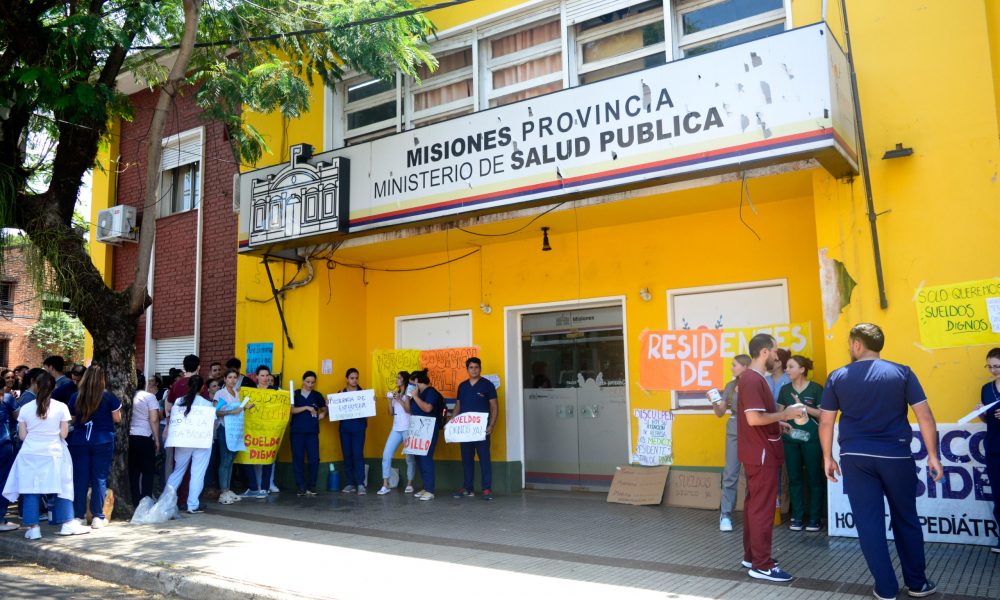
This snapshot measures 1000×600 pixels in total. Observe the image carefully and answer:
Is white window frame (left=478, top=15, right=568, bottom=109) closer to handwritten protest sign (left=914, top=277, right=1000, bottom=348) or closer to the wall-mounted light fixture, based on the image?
the wall-mounted light fixture

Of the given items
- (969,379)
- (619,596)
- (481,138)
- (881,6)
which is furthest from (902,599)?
(481,138)

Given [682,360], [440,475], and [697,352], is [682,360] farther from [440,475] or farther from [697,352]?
[440,475]

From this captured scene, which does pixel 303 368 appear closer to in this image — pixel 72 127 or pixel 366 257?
pixel 366 257

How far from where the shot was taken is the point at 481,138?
897 cm

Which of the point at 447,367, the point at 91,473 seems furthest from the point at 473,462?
the point at 91,473

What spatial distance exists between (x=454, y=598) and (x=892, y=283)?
499 centimetres

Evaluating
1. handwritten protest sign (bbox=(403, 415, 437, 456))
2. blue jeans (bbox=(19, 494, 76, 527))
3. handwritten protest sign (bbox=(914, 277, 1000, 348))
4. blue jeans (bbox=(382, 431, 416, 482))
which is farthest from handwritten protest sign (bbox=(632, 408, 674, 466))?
blue jeans (bbox=(19, 494, 76, 527))

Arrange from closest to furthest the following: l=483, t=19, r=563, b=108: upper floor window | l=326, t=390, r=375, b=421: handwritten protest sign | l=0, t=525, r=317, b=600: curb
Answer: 1. l=0, t=525, r=317, b=600: curb
2. l=483, t=19, r=563, b=108: upper floor window
3. l=326, t=390, r=375, b=421: handwritten protest sign

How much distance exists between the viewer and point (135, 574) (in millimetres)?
6574

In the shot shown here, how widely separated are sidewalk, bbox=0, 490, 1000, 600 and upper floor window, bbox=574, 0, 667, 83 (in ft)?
17.8

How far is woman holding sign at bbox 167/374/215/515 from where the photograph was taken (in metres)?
9.26

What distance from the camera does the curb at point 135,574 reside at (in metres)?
5.91

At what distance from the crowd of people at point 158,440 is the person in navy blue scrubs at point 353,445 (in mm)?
15

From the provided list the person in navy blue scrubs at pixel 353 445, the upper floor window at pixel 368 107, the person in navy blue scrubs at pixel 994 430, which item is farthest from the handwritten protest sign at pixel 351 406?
the person in navy blue scrubs at pixel 994 430
